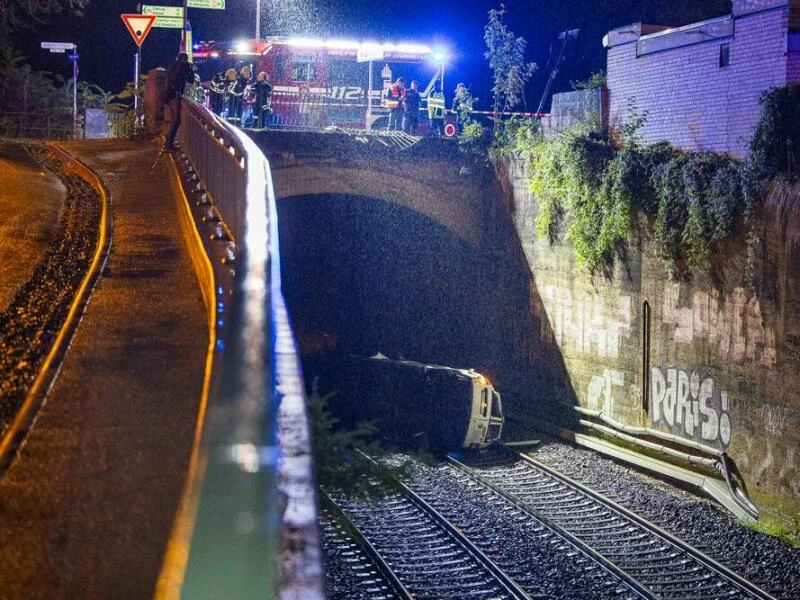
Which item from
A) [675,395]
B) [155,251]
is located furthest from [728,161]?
[155,251]

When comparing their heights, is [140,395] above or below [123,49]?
below

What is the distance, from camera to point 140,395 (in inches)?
248

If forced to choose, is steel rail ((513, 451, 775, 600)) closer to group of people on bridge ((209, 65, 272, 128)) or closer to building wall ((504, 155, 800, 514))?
building wall ((504, 155, 800, 514))

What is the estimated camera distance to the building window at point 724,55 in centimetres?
1762

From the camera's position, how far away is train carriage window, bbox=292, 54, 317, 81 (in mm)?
30719

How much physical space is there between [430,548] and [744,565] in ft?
12.6

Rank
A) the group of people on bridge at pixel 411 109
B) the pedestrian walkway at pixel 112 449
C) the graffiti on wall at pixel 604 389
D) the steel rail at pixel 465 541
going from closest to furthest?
the pedestrian walkway at pixel 112 449 < the steel rail at pixel 465 541 < the graffiti on wall at pixel 604 389 < the group of people on bridge at pixel 411 109

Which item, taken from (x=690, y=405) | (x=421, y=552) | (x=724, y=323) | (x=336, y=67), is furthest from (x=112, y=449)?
(x=336, y=67)

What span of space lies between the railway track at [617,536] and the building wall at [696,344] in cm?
241

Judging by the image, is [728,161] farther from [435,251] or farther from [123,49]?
[123,49]

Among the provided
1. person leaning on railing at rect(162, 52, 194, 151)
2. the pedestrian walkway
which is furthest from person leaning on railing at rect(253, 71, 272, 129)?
the pedestrian walkway

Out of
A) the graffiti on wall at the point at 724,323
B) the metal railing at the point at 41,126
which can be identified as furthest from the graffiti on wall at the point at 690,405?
the metal railing at the point at 41,126

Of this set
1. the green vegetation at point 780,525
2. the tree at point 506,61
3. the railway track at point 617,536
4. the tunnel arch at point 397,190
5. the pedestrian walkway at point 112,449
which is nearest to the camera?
the pedestrian walkway at point 112,449

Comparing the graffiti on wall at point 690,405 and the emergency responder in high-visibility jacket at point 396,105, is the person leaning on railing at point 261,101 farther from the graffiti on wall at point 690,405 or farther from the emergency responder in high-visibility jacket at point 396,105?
the graffiti on wall at point 690,405
